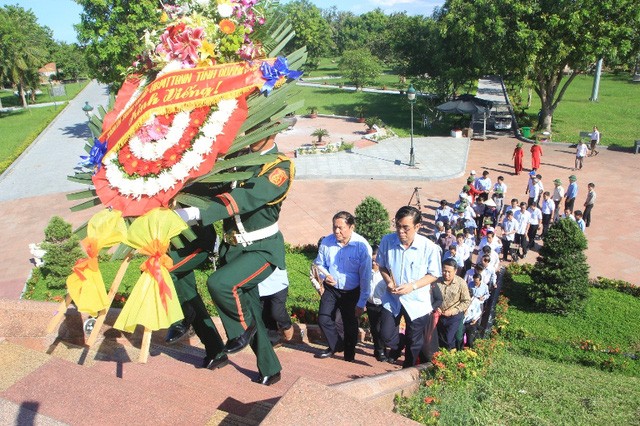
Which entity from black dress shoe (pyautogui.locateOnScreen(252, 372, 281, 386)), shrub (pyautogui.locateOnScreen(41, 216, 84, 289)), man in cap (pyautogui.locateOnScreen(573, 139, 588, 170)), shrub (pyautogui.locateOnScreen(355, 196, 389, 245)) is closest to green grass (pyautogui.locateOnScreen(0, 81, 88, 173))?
shrub (pyautogui.locateOnScreen(41, 216, 84, 289))

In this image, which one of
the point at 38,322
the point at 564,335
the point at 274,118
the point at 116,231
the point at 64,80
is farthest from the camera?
the point at 64,80

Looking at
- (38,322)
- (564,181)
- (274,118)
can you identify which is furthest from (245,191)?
(564,181)

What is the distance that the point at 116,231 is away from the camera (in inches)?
133

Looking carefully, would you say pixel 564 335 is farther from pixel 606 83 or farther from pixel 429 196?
pixel 606 83

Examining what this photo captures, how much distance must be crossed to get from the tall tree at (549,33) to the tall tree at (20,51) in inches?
1358

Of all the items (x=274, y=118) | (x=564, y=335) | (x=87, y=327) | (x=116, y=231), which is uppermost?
(x=274, y=118)

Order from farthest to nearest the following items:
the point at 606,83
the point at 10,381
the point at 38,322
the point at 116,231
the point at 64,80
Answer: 1. the point at 64,80
2. the point at 606,83
3. the point at 38,322
4. the point at 10,381
5. the point at 116,231

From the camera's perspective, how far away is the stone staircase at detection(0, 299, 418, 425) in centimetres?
281

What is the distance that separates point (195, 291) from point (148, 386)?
1.08 metres

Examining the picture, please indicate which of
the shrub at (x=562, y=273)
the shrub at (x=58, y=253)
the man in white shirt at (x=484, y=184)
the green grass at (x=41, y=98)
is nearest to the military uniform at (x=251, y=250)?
the shrub at (x=562, y=273)

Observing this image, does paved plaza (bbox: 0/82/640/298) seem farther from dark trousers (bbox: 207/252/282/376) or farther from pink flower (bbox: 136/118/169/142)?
pink flower (bbox: 136/118/169/142)

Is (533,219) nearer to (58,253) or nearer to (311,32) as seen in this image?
(58,253)

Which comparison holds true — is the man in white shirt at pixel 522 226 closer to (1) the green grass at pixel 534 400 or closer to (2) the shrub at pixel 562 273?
(2) the shrub at pixel 562 273

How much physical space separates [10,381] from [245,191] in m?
2.09
